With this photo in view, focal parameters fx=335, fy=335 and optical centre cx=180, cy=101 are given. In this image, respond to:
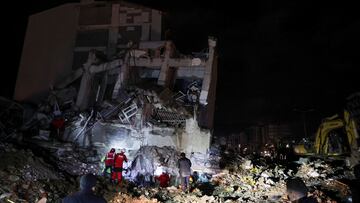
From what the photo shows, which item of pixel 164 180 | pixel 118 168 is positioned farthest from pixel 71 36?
pixel 164 180

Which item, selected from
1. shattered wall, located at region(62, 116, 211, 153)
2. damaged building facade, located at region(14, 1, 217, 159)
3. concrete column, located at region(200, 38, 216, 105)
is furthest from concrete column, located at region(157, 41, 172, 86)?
shattered wall, located at region(62, 116, 211, 153)

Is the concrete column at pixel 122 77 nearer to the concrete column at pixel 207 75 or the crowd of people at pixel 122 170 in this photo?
the concrete column at pixel 207 75

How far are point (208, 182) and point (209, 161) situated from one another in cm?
162

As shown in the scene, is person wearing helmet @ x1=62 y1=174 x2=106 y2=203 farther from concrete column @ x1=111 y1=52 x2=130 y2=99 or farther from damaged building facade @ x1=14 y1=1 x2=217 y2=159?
concrete column @ x1=111 y1=52 x2=130 y2=99

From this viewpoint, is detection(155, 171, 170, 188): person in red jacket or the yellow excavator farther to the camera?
detection(155, 171, 170, 188): person in red jacket

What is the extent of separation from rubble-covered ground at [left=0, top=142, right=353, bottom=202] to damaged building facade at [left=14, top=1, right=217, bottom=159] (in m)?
1.23

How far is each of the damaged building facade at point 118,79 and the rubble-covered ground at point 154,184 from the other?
123cm

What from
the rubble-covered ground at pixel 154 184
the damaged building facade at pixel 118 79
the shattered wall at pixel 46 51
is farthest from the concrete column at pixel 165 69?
the shattered wall at pixel 46 51

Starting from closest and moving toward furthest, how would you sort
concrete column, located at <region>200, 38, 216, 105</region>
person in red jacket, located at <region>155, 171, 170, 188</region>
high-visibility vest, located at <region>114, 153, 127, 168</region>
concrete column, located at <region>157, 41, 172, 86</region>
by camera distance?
high-visibility vest, located at <region>114, 153, 127, 168</region> → person in red jacket, located at <region>155, 171, 170, 188</region> → concrete column, located at <region>200, 38, 216, 105</region> → concrete column, located at <region>157, 41, 172, 86</region>

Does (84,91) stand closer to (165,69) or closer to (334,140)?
(165,69)

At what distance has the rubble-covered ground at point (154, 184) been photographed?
29.8 ft

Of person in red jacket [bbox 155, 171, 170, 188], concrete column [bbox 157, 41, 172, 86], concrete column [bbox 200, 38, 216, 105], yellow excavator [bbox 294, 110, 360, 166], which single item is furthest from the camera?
concrete column [bbox 157, 41, 172, 86]

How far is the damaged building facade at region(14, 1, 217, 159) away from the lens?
14.7m

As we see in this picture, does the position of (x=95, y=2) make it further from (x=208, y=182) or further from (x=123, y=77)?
(x=208, y=182)
